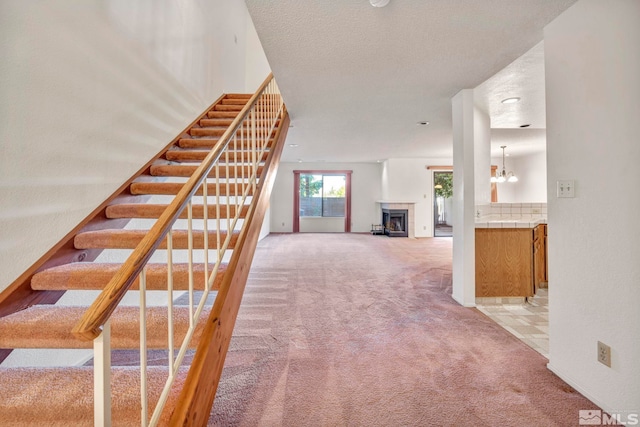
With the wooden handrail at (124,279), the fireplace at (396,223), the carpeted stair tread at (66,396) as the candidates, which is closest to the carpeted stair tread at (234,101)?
the wooden handrail at (124,279)

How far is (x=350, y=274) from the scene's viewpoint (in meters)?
4.12

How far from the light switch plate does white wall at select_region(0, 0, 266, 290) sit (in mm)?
3046

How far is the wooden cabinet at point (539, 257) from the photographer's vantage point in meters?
3.13

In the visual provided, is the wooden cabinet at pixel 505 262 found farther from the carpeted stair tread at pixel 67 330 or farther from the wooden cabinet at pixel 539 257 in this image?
the carpeted stair tread at pixel 67 330

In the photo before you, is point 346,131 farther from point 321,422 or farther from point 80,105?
point 321,422

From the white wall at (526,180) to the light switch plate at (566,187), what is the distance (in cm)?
642

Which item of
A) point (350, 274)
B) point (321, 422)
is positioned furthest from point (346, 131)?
point (321, 422)

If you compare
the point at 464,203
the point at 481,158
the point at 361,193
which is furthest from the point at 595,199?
the point at 361,193

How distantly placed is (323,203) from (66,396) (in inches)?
337

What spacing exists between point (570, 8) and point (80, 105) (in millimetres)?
3116

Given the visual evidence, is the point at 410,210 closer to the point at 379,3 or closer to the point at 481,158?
the point at 481,158

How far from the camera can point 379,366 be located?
1.88 meters

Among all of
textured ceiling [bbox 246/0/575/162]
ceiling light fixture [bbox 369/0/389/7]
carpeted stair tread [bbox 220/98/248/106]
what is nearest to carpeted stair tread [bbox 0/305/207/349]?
textured ceiling [bbox 246/0/575/162]

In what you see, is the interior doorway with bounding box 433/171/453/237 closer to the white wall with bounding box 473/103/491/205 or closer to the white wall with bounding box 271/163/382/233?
the white wall with bounding box 271/163/382/233
